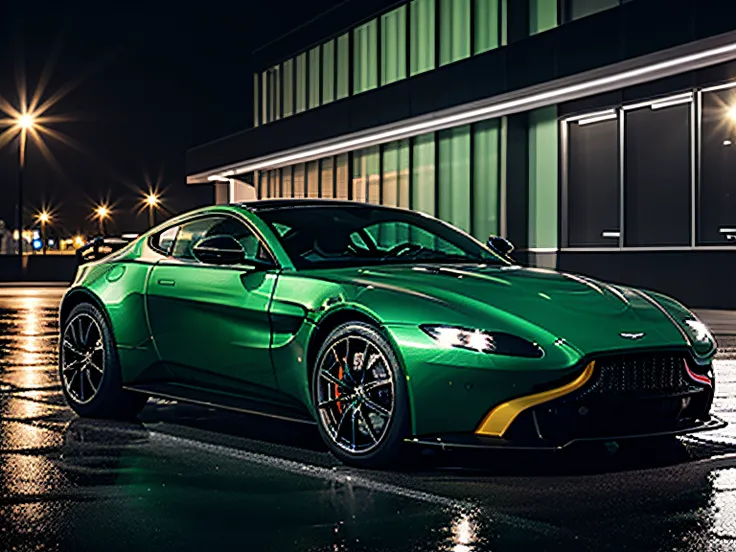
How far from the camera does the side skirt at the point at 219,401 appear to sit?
290 inches

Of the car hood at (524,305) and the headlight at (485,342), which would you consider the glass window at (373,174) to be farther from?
the headlight at (485,342)

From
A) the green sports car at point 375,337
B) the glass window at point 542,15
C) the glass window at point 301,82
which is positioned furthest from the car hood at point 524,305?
the glass window at point 301,82

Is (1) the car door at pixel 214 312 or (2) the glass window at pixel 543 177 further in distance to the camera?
(2) the glass window at pixel 543 177

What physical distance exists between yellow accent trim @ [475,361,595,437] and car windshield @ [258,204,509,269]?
1609mm

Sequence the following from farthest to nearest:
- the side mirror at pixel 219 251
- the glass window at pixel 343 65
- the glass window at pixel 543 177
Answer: the glass window at pixel 343 65 < the glass window at pixel 543 177 < the side mirror at pixel 219 251

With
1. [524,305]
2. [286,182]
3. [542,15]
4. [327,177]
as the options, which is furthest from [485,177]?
[524,305]

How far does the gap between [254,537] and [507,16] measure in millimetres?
30948

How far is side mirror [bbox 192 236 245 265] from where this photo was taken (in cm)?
774

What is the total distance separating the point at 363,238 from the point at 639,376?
6.98ft

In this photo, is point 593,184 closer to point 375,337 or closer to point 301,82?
point 301,82

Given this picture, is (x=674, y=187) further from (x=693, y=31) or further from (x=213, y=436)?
(x=213, y=436)

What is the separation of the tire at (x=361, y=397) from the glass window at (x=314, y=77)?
43.9 metres

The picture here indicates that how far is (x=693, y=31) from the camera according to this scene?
24484 mm

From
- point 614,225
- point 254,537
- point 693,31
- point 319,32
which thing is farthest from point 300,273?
point 319,32
